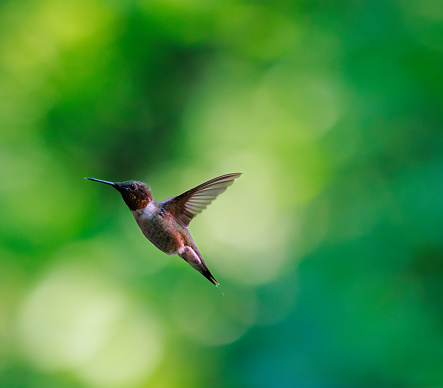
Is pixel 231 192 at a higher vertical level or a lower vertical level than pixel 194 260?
higher

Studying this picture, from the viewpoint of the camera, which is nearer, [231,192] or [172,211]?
[172,211]

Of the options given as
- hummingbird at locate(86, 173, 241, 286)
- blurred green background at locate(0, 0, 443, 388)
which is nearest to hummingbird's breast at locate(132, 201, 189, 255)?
hummingbird at locate(86, 173, 241, 286)

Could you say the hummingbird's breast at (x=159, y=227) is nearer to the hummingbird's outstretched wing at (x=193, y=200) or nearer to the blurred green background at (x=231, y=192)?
the hummingbird's outstretched wing at (x=193, y=200)

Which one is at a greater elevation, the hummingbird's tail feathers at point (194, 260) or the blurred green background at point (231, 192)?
the blurred green background at point (231, 192)

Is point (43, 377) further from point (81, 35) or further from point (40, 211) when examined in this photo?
point (81, 35)

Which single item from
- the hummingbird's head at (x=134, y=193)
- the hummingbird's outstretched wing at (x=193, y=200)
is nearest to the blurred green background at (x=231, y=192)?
the hummingbird's outstretched wing at (x=193, y=200)

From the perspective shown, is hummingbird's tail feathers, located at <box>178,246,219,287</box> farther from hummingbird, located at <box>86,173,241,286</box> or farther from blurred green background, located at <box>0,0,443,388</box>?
blurred green background, located at <box>0,0,443,388</box>

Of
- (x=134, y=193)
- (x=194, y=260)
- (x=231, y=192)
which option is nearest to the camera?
(x=134, y=193)

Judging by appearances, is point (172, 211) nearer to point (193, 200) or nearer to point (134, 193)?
point (193, 200)

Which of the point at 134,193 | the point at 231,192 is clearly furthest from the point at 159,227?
the point at 231,192
